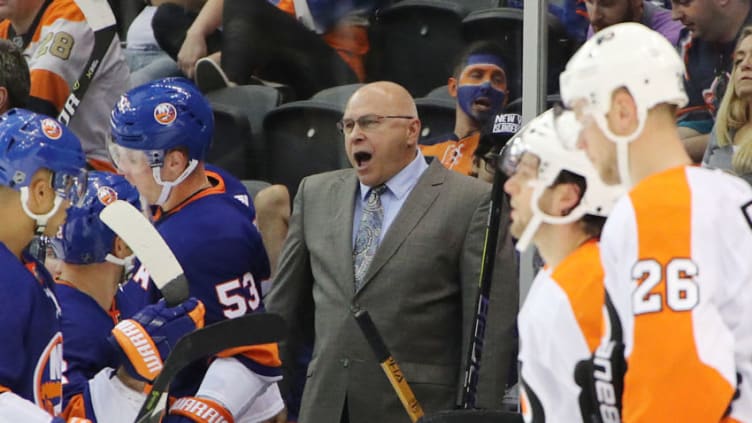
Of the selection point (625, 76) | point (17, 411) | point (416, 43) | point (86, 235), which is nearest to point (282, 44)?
point (416, 43)

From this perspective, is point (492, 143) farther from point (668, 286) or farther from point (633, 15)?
point (668, 286)

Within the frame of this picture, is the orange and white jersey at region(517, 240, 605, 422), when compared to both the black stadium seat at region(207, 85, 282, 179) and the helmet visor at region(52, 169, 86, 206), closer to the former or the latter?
the helmet visor at region(52, 169, 86, 206)

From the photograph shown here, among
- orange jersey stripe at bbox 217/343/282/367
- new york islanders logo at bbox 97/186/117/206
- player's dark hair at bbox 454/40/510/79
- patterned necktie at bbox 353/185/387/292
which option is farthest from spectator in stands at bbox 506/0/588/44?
new york islanders logo at bbox 97/186/117/206

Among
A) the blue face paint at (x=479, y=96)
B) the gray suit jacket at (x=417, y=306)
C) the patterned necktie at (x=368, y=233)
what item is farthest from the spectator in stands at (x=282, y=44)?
the gray suit jacket at (x=417, y=306)

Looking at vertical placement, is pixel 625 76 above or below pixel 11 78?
above

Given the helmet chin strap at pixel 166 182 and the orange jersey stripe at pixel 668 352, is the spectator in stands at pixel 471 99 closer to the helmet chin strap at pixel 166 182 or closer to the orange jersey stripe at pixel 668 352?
the helmet chin strap at pixel 166 182

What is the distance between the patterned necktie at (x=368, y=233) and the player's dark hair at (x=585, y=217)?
1827mm

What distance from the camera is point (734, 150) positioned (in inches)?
152

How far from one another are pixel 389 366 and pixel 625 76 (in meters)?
1.76

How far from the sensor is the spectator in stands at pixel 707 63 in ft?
13.0

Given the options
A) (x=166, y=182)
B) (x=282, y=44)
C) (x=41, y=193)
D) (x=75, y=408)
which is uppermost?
A: (x=282, y=44)

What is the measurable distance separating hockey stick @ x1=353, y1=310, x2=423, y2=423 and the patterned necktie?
293 mm

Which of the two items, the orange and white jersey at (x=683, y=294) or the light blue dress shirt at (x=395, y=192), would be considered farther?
the light blue dress shirt at (x=395, y=192)

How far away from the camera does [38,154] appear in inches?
127
